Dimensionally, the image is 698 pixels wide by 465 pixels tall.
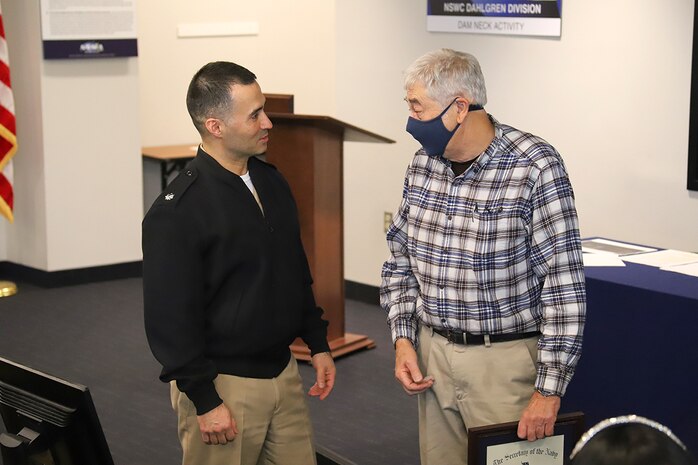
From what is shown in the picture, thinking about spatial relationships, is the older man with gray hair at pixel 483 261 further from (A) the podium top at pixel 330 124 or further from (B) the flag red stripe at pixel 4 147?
(B) the flag red stripe at pixel 4 147

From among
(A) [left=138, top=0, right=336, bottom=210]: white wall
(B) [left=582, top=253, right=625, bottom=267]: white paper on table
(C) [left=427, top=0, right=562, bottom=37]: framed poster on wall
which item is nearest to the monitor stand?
(B) [left=582, top=253, right=625, bottom=267]: white paper on table

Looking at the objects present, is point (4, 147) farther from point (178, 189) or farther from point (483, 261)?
point (483, 261)

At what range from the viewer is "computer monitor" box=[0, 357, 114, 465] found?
6.73ft

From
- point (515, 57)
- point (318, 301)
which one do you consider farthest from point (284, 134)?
point (515, 57)

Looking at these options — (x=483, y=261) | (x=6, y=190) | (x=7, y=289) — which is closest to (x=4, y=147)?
(x=6, y=190)

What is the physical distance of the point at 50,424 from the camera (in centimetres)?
211

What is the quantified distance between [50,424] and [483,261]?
44.3 inches

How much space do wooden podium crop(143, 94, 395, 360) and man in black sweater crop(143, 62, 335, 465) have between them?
2.64 meters

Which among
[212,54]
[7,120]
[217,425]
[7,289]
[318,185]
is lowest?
[7,289]

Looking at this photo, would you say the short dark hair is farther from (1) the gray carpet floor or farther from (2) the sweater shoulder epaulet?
(1) the gray carpet floor

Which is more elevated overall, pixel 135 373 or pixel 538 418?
pixel 538 418

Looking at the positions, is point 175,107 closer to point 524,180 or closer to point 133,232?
point 133,232

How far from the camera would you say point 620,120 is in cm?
538

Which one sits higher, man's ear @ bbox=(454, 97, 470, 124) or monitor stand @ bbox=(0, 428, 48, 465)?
man's ear @ bbox=(454, 97, 470, 124)
